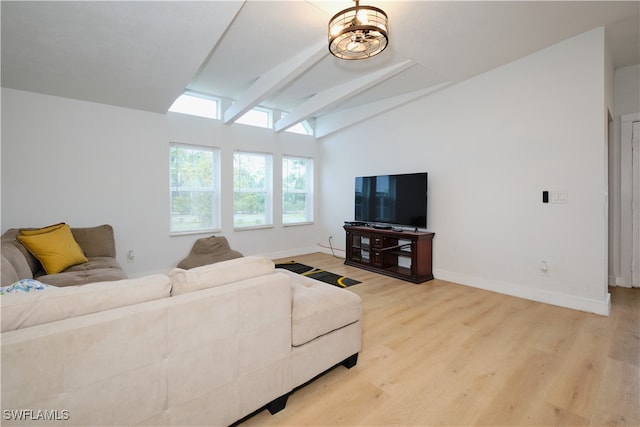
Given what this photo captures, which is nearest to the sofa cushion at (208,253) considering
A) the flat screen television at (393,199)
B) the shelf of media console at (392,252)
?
the shelf of media console at (392,252)

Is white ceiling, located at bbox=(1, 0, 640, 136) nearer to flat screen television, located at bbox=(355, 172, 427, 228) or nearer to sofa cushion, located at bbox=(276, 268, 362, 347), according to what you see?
flat screen television, located at bbox=(355, 172, 427, 228)

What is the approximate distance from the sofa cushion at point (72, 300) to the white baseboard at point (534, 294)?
3779 mm

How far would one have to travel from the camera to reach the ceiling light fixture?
6.59 feet

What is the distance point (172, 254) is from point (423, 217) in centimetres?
386

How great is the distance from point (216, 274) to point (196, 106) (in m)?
4.07

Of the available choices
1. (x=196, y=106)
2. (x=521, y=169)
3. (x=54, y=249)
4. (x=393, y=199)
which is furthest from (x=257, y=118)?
(x=521, y=169)

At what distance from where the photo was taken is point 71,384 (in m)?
1.00

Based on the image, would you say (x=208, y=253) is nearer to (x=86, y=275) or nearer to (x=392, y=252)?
(x=86, y=275)

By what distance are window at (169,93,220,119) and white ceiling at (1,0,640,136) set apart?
1.63 feet

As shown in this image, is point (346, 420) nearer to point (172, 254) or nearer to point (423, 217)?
point (423, 217)

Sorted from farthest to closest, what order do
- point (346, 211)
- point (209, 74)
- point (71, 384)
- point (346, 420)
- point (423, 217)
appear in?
point (346, 211) → point (423, 217) → point (209, 74) → point (346, 420) → point (71, 384)

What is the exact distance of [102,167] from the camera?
3852 mm

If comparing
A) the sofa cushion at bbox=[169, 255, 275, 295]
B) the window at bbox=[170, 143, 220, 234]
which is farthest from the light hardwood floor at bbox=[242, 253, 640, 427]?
the window at bbox=[170, 143, 220, 234]

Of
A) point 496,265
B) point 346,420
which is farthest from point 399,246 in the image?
point 346,420
